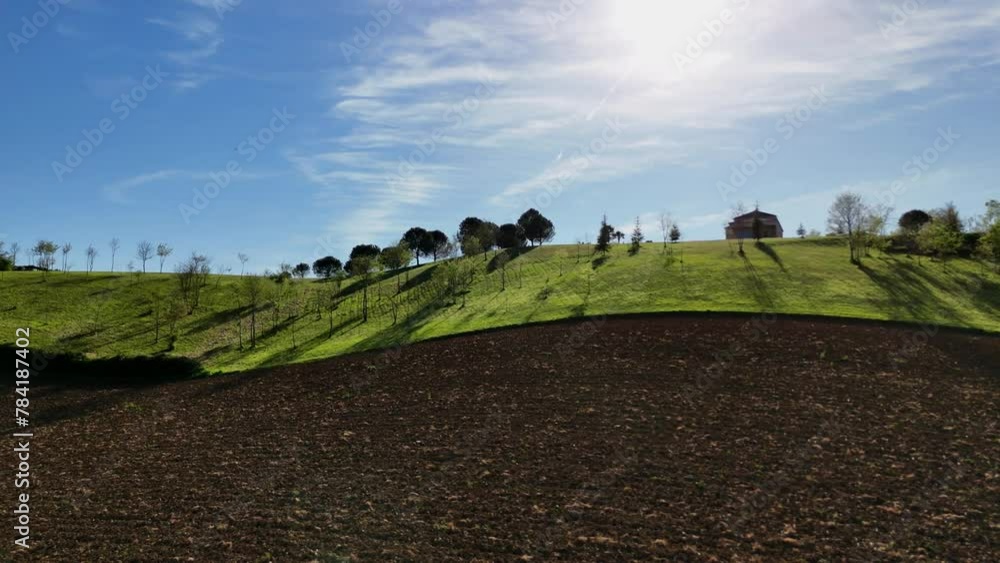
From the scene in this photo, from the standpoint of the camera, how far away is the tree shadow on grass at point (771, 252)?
241ft

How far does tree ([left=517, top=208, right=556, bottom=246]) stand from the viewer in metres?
133

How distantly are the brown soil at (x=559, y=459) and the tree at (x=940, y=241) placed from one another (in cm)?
3760

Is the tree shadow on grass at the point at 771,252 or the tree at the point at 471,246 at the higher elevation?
the tree at the point at 471,246

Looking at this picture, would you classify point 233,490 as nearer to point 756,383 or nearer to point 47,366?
point 756,383

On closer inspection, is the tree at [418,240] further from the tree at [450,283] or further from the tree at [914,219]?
the tree at [914,219]

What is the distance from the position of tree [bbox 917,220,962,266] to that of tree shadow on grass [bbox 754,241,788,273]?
57.2ft

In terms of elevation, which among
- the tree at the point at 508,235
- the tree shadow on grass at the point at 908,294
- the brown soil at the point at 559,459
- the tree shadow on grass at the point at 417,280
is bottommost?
the brown soil at the point at 559,459

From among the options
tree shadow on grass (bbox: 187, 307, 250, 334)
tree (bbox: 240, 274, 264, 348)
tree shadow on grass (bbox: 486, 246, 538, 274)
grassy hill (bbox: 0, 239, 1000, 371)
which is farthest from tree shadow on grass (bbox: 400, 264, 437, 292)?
tree shadow on grass (bbox: 187, 307, 250, 334)

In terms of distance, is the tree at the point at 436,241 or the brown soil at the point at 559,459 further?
the tree at the point at 436,241

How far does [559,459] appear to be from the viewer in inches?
966

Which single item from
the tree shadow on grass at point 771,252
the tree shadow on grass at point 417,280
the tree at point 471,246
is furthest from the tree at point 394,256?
the tree shadow on grass at point 771,252

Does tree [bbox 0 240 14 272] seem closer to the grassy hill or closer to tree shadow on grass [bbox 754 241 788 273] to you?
the grassy hill

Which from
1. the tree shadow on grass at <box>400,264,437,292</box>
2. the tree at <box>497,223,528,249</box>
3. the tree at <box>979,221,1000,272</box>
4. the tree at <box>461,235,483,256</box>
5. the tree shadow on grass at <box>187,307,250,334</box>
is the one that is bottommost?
the tree shadow on grass at <box>187,307,250,334</box>

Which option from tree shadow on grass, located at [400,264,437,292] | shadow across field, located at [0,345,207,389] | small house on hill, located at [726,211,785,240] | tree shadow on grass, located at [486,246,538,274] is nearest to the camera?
shadow across field, located at [0,345,207,389]
